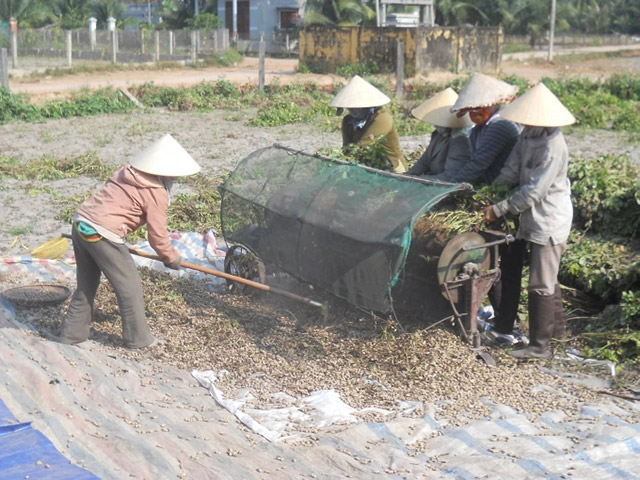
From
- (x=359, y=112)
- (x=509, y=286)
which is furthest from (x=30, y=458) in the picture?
(x=359, y=112)

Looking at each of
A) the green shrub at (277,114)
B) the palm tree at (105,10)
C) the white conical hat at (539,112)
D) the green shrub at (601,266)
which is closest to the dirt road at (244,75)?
the green shrub at (277,114)

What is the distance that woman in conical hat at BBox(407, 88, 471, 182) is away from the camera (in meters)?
6.57

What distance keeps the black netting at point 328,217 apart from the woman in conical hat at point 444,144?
2.40 ft

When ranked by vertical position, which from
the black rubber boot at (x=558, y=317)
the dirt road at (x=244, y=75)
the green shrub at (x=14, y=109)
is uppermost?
the dirt road at (x=244, y=75)

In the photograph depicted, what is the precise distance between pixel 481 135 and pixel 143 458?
11.8ft

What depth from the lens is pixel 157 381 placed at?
534 centimetres

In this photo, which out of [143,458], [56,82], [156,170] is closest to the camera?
[143,458]

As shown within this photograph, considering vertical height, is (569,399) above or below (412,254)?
below

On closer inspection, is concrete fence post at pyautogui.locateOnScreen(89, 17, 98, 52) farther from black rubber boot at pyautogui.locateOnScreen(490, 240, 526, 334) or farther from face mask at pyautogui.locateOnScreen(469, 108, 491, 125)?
black rubber boot at pyautogui.locateOnScreen(490, 240, 526, 334)

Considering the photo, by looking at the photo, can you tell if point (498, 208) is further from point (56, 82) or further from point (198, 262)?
point (56, 82)

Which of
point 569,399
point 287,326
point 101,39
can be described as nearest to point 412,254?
point 287,326

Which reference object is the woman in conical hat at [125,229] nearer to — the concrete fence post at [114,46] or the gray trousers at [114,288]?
the gray trousers at [114,288]

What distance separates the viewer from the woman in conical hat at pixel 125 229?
5.60 m

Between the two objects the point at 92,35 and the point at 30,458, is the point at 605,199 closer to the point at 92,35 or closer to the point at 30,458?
the point at 30,458
